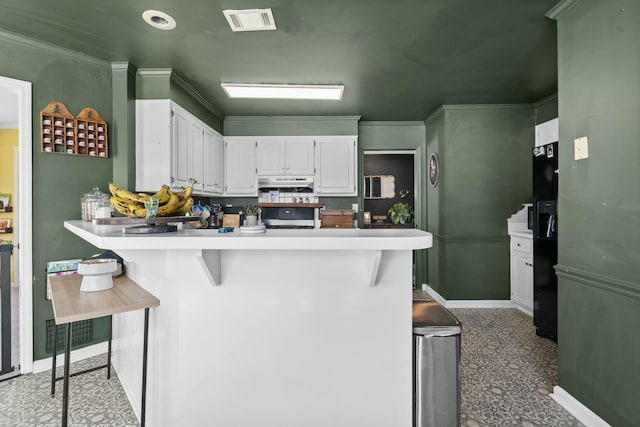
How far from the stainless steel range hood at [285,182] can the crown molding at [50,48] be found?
220cm

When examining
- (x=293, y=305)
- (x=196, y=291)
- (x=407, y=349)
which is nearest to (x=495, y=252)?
(x=407, y=349)

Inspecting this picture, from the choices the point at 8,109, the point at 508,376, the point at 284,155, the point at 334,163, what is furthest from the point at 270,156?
the point at 508,376

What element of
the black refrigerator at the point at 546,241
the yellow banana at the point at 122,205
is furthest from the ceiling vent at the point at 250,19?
the black refrigerator at the point at 546,241

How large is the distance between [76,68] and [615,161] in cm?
378

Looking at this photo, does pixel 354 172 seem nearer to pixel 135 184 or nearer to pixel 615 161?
pixel 135 184

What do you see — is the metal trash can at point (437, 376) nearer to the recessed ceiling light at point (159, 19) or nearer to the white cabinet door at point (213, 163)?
the recessed ceiling light at point (159, 19)

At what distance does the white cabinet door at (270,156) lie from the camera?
14.7 feet

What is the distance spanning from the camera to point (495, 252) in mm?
4102

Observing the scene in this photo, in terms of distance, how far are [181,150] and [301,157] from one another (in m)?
1.69

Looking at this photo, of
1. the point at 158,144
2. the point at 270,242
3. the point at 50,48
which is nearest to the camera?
the point at 270,242

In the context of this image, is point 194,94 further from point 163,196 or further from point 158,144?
point 163,196

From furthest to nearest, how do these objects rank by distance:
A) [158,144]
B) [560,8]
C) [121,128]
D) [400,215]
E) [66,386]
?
[400,215] → [158,144] → [121,128] → [560,8] → [66,386]

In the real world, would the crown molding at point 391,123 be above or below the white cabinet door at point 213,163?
above

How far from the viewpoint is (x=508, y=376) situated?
7.87ft
